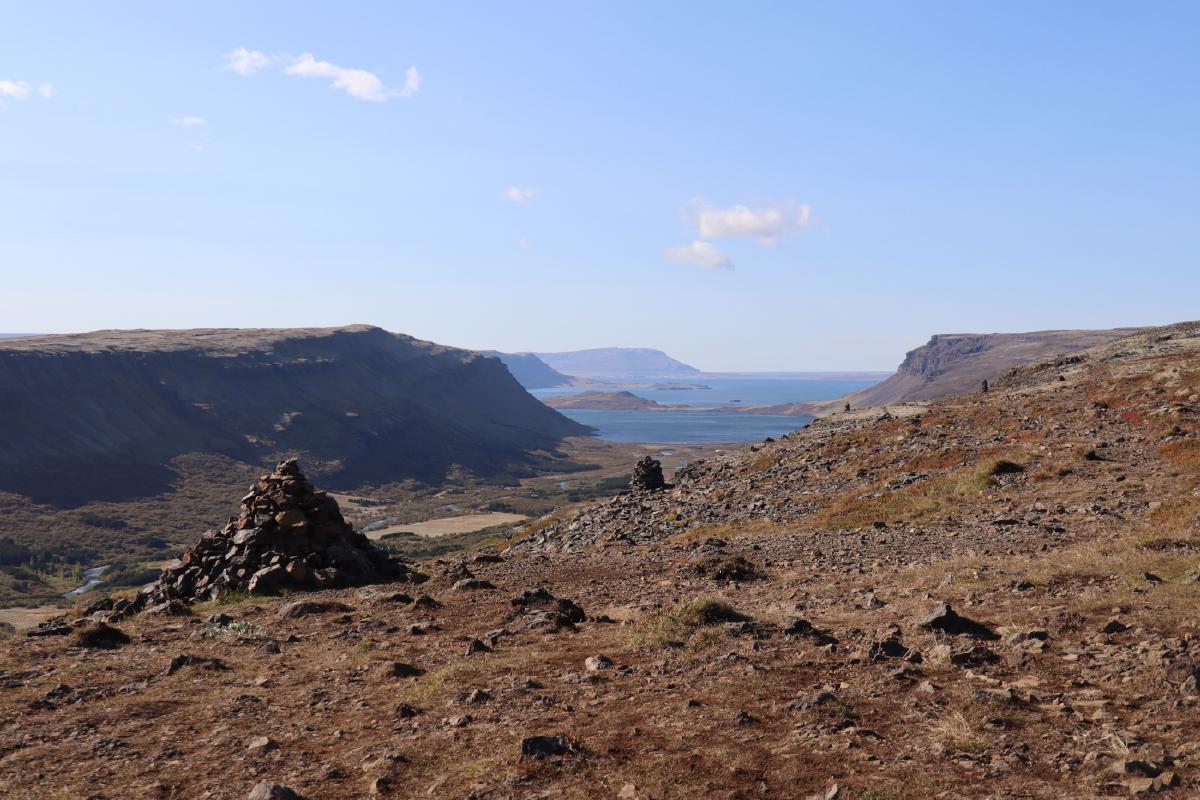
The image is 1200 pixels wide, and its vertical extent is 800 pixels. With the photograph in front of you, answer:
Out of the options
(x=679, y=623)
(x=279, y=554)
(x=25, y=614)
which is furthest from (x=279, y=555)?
(x=25, y=614)

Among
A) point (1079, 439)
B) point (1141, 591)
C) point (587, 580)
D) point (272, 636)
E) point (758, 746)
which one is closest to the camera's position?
point (758, 746)

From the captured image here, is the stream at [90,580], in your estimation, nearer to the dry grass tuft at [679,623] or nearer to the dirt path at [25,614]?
the dirt path at [25,614]

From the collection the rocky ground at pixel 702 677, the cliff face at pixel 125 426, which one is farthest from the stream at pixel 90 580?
the rocky ground at pixel 702 677

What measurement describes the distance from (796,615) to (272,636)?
→ 1017cm

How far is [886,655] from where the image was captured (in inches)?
437

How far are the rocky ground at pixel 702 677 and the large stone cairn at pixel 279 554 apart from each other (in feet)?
5.77

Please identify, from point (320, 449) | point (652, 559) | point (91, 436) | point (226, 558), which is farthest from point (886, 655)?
point (320, 449)

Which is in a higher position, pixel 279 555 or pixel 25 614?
pixel 279 555

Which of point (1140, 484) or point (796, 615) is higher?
point (1140, 484)

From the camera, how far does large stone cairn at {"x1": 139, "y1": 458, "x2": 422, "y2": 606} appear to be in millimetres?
21359

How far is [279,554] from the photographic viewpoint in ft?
72.7

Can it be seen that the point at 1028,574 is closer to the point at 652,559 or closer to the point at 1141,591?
the point at 1141,591

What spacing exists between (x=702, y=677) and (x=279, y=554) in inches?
601

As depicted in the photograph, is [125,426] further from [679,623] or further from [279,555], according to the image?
[679,623]
